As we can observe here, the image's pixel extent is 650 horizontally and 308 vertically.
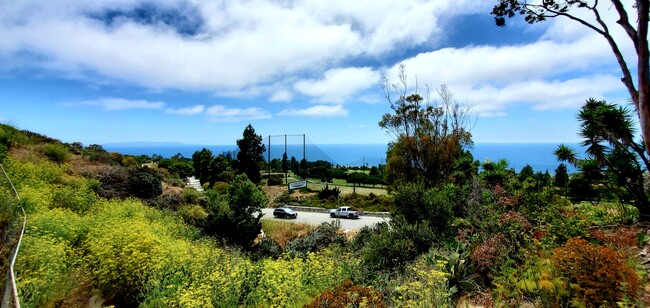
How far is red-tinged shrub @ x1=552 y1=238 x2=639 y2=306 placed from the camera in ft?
10.1

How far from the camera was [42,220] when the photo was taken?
19.2ft

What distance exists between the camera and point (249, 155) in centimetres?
3634

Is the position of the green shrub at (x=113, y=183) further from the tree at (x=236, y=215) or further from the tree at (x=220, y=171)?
the tree at (x=220, y=171)

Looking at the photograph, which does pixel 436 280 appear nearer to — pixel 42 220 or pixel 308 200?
pixel 42 220

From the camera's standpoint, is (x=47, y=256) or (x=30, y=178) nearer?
(x=47, y=256)

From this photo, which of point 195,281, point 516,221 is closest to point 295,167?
point 195,281

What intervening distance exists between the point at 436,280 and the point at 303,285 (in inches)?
82.8

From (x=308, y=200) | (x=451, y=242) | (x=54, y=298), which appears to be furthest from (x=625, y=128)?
(x=308, y=200)

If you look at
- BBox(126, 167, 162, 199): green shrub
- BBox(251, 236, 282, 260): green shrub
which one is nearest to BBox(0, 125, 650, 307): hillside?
BBox(251, 236, 282, 260): green shrub

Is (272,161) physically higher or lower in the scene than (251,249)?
higher

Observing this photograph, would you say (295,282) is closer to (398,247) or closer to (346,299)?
(346,299)

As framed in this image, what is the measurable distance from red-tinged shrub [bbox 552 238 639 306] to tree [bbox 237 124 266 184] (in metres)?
34.5

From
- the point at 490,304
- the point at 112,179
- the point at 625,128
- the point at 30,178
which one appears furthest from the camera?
the point at 112,179

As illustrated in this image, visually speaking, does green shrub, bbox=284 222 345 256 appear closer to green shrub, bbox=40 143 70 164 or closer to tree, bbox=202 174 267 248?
tree, bbox=202 174 267 248
